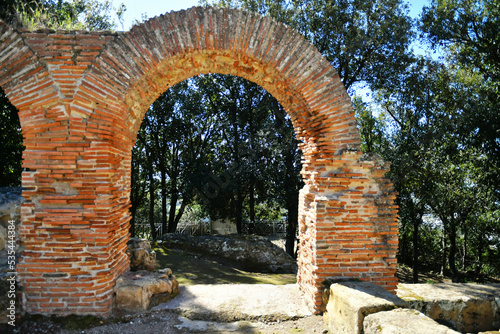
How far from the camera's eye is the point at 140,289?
412 centimetres

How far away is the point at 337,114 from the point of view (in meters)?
4.23

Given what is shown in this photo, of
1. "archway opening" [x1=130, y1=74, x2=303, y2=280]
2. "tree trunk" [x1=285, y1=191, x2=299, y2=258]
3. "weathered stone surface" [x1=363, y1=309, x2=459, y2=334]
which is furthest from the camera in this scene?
"archway opening" [x1=130, y1=74, x2=303, y2=280]

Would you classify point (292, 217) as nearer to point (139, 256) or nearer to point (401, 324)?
point (139, 256)

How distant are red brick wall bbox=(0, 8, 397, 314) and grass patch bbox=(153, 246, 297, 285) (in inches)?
112

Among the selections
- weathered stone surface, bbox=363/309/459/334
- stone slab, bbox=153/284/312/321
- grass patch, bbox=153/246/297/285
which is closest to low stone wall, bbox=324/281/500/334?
weathered stone surface, bbox=363/309/459/334

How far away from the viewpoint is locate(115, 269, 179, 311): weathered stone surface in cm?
411

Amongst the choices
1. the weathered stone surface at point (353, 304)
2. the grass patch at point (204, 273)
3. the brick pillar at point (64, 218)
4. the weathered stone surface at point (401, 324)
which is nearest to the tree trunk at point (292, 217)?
the grass patch at point (204, 273)

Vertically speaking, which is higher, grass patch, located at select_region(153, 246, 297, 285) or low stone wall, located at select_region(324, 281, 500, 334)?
low stone wall, located at select_region(324, 281, 500, 334)

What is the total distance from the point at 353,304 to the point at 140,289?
105 inches

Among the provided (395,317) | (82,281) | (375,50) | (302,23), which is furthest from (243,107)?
(395,317)

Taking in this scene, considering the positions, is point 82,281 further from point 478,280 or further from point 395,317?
point 478,280

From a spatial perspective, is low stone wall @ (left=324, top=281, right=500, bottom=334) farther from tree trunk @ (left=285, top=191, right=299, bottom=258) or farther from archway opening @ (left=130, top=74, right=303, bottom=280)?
archway opening @ (left=130, top=74, right=303, bottom=280)

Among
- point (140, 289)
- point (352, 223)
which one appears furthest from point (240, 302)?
point (352, 223)

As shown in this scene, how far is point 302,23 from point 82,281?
10.3 m
